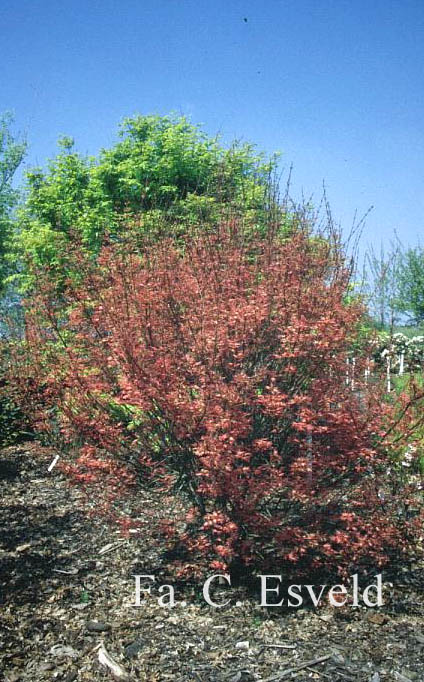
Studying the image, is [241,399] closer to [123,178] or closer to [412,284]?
[123,178]

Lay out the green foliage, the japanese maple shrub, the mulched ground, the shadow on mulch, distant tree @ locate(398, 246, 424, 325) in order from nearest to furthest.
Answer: the mulched ground < the japanese maple shrub < the shadow on mulch < the green foliage < distant tree @ locate(398, 246, 424, 325)

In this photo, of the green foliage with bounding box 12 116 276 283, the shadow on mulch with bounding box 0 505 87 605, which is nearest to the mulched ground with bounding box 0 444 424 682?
the shadow on mulch with bounding box 0 505 87 605

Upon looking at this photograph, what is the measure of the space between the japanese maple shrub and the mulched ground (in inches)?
14.6

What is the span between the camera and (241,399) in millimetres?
3877

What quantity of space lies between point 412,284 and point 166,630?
2330 centimetres

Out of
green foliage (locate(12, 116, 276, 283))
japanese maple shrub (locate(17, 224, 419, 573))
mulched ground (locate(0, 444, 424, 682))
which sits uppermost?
green foliage (locate(12, 116, 276, 283))

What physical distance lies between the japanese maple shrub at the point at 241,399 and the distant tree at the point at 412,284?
69.2 ft

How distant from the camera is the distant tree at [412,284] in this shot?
2489 centimetres

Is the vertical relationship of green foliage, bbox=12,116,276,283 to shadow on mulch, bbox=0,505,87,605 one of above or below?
above

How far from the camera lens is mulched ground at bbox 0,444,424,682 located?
11.9 feet

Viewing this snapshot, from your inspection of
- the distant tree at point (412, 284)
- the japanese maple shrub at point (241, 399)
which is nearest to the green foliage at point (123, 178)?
the japanese maple shrub at point (241, 399)

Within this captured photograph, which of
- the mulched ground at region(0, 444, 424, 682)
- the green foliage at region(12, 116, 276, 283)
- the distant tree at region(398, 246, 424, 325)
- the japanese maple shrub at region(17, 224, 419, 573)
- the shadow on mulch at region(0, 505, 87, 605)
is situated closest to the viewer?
the mulched ground at region(0, 444, 424, 682)

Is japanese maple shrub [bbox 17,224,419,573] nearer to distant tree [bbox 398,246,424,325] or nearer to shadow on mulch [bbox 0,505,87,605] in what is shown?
shadow on mulch [bbox 0,505,87,605]

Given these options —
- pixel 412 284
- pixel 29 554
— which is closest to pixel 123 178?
pixel 29 554
